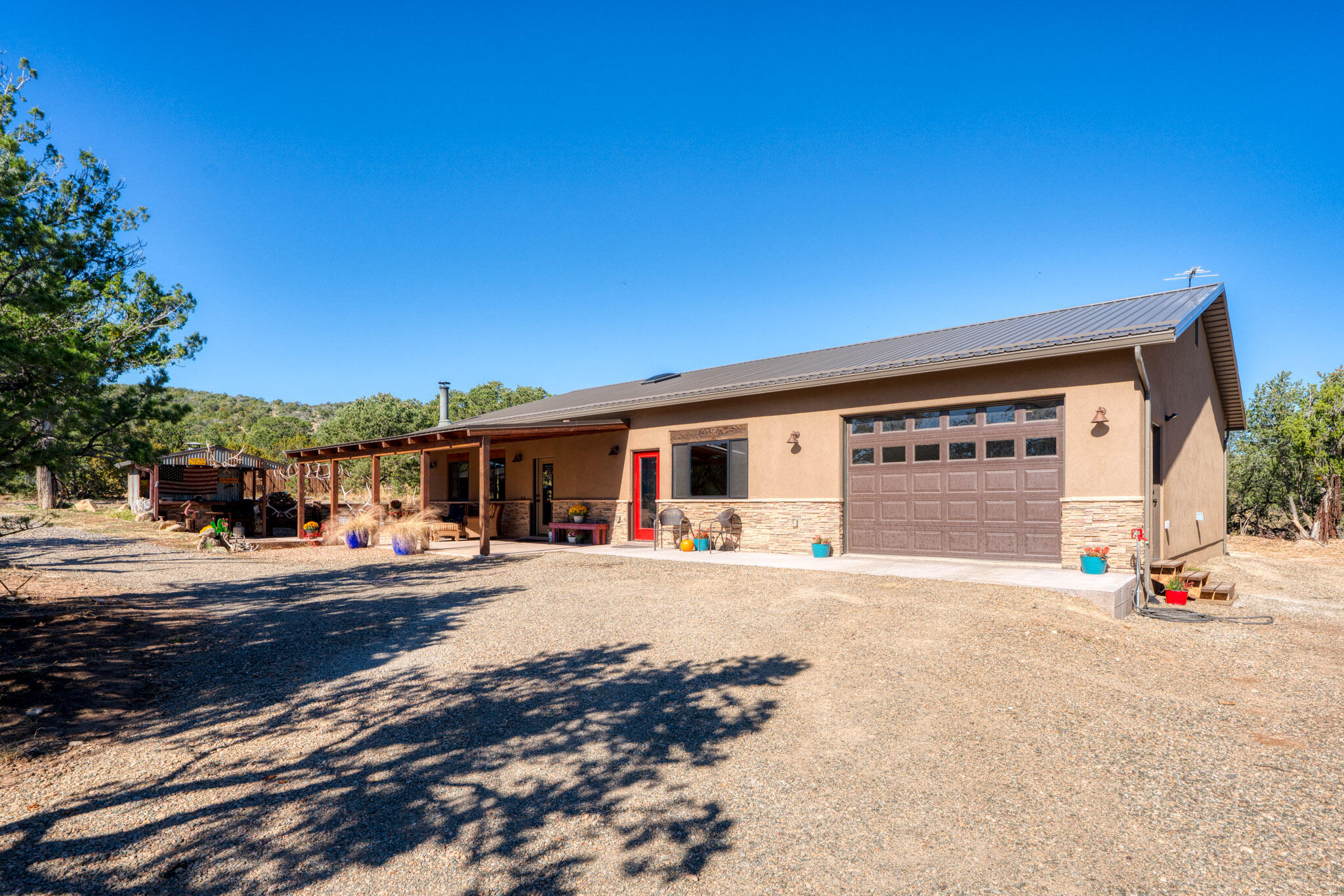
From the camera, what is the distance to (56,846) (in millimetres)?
2648

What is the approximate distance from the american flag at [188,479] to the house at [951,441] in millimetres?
8145

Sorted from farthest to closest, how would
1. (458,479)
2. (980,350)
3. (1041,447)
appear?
(458,479) → (980,350) → (1041,447)

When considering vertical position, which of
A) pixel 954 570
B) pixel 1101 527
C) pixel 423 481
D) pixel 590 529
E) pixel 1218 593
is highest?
pixel 423 481

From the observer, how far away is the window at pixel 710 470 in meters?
12.9

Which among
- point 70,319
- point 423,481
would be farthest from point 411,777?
point 423,481

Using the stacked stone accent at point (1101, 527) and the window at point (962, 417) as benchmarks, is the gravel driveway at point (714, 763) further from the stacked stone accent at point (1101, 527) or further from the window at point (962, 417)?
the window at point (962, 417)

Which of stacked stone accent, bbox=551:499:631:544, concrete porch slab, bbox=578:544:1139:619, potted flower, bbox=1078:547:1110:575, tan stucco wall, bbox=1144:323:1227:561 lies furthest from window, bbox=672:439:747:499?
tan stucco wall, bbox=1144:323:1227:561

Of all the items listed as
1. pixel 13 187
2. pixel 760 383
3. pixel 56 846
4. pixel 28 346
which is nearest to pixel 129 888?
pixel 56 846

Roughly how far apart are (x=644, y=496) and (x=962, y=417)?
7110 millimetres

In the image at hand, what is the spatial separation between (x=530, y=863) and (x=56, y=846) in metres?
1.91

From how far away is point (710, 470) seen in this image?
13.4 metres

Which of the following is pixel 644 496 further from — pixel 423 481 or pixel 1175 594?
pixel 1175 594

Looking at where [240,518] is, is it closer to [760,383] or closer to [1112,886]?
[760,383]

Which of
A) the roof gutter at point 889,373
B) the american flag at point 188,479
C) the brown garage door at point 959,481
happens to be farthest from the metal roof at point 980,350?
the american flag at point 188,479
